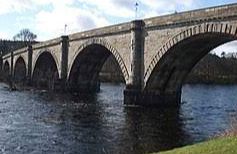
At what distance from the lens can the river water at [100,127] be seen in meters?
29.0

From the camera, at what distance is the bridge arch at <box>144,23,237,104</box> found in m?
41.0

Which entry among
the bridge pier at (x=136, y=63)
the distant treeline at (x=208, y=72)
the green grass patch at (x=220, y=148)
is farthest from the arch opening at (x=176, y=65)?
the distant treeline at (x=208, y=72)

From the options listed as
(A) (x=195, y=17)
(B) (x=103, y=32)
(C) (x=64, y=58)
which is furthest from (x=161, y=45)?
(C) (x=64, y=58)

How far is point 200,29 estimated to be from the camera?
40781mm

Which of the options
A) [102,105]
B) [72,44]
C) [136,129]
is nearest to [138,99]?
[102,105]

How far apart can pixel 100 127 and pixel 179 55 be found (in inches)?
615

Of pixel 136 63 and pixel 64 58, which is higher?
pixel 64 58

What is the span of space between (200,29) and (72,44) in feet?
132

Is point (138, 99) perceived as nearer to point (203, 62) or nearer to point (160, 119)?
point (160, 119)

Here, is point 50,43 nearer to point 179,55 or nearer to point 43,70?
point 43,70

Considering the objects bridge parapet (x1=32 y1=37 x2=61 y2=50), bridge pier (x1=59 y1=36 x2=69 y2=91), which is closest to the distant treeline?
bridge parapet (x1=32 y1=37 x2=61 y2=50)

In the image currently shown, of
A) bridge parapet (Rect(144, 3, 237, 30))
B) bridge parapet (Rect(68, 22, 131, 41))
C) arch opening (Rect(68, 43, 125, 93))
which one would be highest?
bridge parapet (Rect(68, 22, 131, 41))

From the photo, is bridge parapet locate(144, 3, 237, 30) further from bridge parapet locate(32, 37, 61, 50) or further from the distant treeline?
the distant treeline

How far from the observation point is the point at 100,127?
123 feet
